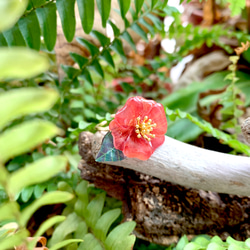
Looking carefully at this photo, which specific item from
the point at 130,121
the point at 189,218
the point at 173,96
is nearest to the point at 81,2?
the point at 130,121

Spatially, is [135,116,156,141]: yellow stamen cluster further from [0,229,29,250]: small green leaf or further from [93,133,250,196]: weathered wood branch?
[0,229,29,250]: small green leaf

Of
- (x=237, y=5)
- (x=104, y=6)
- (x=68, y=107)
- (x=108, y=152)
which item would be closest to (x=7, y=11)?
(x=108, y=152)

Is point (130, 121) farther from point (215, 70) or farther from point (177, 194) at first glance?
point (215, 70)

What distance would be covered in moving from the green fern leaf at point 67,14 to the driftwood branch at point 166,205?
0.89 ft

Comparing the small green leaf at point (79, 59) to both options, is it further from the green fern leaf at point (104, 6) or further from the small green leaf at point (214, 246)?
the small green leaf at point (214, 246)

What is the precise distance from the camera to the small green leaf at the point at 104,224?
62 centimetres

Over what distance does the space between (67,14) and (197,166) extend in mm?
486

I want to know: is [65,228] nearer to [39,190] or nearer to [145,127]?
[39,190]

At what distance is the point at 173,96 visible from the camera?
126cm

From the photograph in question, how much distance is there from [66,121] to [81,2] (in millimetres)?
495

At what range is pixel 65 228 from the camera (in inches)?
26.9

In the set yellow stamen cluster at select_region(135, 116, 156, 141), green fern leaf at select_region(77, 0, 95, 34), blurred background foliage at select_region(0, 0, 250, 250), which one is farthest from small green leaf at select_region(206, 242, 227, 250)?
green fern leaf at select_region(77, 0, 95, 34)

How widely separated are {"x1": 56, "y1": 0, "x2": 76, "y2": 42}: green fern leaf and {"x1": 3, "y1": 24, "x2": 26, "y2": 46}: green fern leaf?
113mm

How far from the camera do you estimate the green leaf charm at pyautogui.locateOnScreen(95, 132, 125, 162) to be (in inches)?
22.3
